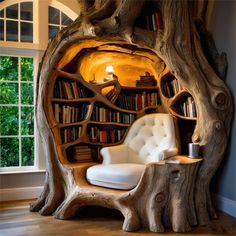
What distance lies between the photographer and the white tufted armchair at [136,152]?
3.21 m

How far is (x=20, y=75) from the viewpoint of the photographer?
438 centimetres

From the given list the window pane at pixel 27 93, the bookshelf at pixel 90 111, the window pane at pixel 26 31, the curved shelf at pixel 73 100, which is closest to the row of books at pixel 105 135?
the bookshelf at pixel 90 111

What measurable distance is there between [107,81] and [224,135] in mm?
1714

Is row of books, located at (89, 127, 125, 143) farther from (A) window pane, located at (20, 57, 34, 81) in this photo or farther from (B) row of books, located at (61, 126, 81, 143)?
(A) window pane, located at (20, 57, 34, 81)

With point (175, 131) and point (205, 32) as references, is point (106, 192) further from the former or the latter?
point (205, 32)

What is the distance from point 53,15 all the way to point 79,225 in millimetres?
2931

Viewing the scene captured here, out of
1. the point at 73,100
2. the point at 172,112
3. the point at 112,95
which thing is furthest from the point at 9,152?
the point at 172,112

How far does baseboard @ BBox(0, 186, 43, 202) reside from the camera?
411 cm

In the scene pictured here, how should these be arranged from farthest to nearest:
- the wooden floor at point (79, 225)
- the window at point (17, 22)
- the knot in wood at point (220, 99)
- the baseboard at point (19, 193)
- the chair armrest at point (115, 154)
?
the window at point (17, 22)
the baseboard at point (19, 193)
the chair armrest at point (115, 154)
the knot in wood at point (220, 99)
the wooden floor at point (79, 225)

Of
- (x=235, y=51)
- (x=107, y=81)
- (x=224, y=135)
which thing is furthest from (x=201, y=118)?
(x=107, y=81)

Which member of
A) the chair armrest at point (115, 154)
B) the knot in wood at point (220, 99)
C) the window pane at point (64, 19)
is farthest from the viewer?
the window pane at point (64, 19)

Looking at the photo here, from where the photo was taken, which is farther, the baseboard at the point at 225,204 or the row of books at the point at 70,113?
the row of books at the point at 70,113

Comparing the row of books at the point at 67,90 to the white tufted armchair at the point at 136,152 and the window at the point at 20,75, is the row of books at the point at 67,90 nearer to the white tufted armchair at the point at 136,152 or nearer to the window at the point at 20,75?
the window at the point at 20,75

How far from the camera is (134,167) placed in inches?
129
